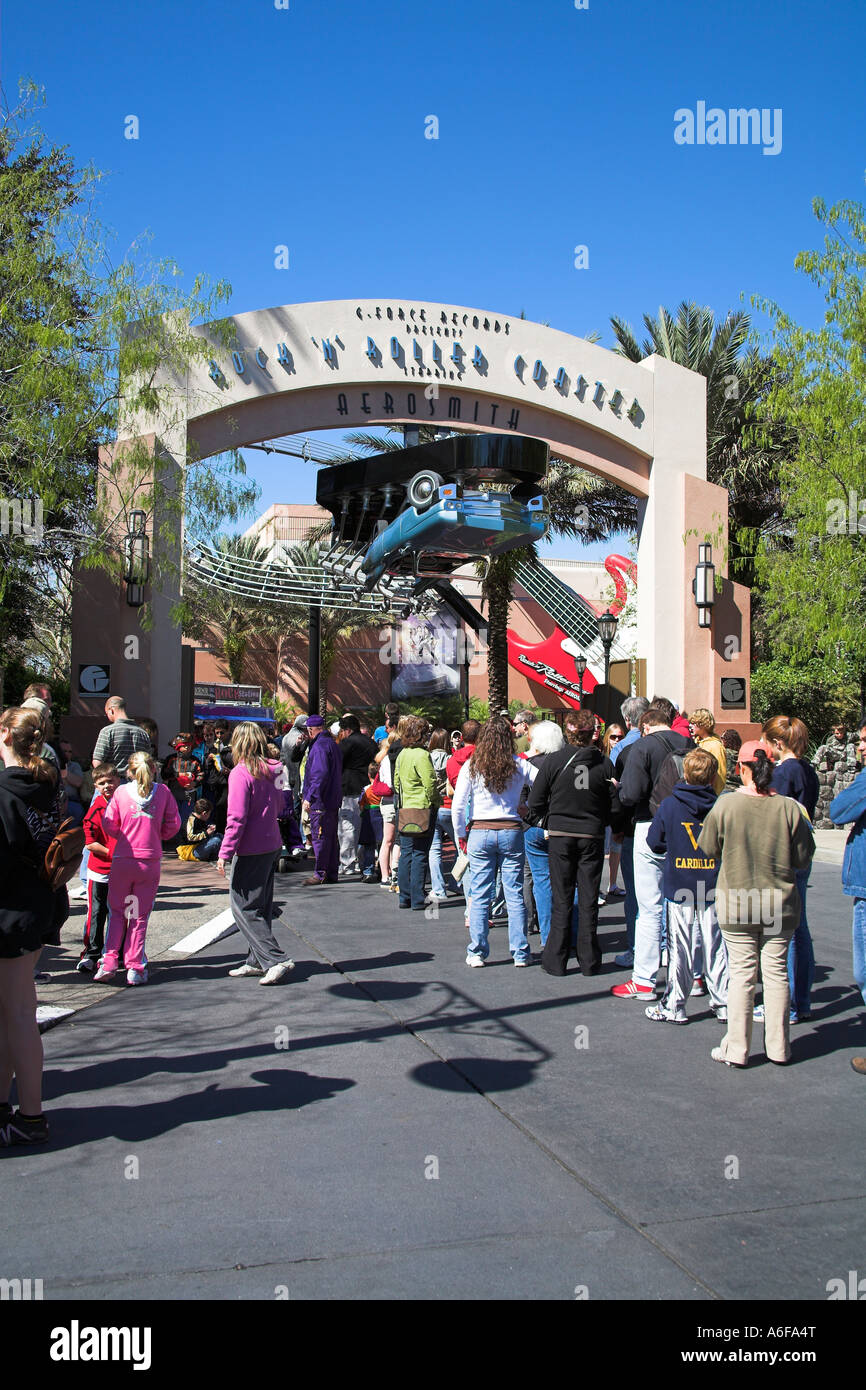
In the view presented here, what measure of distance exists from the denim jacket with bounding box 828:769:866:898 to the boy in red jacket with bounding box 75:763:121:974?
15.8ft

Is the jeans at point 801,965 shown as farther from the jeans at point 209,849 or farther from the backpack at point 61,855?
the jeans at point 209,849

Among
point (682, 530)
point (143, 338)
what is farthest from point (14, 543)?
point (682, 530)

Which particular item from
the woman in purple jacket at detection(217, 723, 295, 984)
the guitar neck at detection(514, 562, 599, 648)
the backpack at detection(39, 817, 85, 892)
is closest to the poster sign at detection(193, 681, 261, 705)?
the guitar neck at detection(514, 562, 599, 648)

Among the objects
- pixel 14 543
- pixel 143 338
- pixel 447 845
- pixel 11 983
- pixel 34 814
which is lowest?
pixel 447 845

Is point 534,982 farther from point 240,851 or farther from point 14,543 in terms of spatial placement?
point 14,543

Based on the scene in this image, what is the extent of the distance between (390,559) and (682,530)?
5668 mm

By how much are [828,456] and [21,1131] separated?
575 inches

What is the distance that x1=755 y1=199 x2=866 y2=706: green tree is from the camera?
15195mm

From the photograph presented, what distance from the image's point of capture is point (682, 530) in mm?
19969

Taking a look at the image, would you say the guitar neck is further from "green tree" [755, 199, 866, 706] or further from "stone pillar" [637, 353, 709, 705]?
"green tree" [755, 199, 866, 706]

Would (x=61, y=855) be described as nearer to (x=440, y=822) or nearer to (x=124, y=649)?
(x=440, y=822)

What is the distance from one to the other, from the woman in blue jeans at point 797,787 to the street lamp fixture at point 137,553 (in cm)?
1023

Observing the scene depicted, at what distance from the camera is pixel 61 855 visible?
4.62m

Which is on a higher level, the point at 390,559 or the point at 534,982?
the point at 390,559
